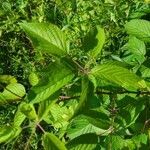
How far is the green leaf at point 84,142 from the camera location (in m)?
1.23

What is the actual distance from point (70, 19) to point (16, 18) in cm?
44

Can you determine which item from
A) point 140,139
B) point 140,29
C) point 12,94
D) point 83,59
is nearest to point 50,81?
point 12,94

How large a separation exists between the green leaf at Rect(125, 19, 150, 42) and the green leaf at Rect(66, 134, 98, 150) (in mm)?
558

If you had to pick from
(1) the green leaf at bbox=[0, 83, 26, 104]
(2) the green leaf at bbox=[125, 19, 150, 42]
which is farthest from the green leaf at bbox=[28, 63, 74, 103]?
(2) the green leaf at bbox=[125, 19, 150, 42]

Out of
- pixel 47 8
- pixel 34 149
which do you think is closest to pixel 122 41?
pixel 47 8

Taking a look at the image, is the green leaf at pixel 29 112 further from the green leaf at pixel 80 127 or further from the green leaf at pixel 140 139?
the green leaf at pixel 140 139

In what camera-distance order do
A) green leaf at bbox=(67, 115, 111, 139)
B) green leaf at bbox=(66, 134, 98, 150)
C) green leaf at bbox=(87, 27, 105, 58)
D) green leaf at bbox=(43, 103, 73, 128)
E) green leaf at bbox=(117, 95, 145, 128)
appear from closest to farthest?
1. green leaf at bbox=(87, 27, 105, 58)
2. green leaf at bbox=(66, 134, 98, 150)
3. green leaf at bbox=(117, 95, 145, 128)
4. green leaf at bbox=(67, 115, 111, 139)
5. green leaf at bbox=(43, 103, 73, 128)

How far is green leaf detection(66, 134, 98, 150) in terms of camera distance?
48.4 inches

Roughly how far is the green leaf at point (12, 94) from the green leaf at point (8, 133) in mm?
134

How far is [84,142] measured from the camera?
1258 millimetres

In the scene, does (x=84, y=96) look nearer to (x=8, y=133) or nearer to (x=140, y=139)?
(x=8, y=133)

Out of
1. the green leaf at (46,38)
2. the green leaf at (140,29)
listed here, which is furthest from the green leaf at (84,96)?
the green leaf at (140,29)

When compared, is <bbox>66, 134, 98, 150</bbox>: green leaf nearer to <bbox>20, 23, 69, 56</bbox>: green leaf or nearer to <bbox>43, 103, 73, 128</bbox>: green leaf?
<bbox>20, 23, 69, 56</bbox>: green leaf

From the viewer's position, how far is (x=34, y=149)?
8.65 ft
